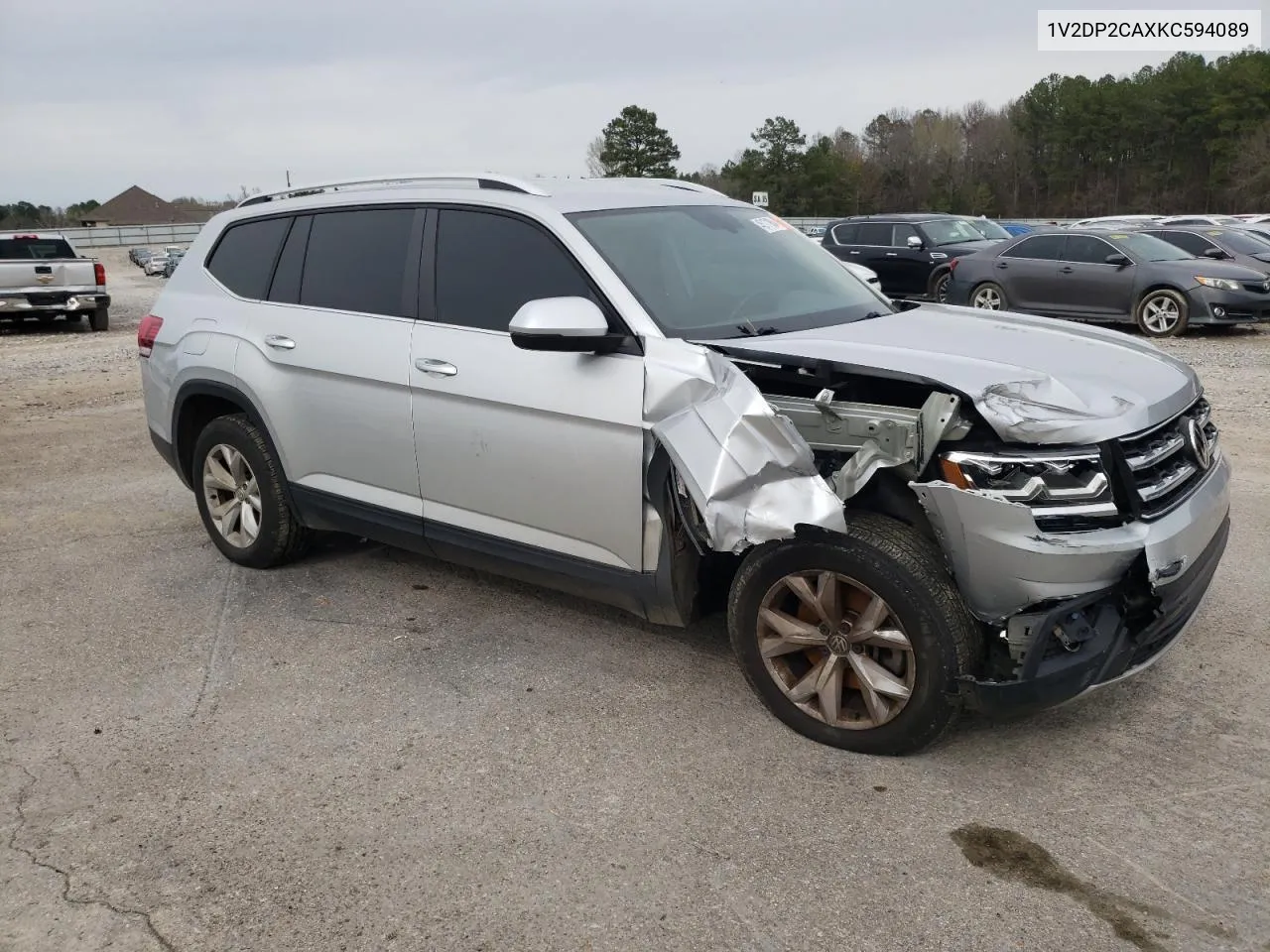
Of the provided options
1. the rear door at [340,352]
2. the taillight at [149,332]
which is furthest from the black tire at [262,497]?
the taillight at [149,332]

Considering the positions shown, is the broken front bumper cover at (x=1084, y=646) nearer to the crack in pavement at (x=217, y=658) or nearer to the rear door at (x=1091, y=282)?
the crack in pavement at (x=217, y=658)

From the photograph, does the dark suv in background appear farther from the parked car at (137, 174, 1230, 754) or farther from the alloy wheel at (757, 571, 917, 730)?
the alloy wheel at (757, 571, 917, 730)

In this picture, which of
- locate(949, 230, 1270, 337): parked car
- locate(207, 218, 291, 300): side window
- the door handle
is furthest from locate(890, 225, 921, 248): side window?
the door handle

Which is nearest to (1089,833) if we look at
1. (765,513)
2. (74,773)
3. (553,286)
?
(765,513)

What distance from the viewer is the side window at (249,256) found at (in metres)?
5.17

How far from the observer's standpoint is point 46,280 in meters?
18.0

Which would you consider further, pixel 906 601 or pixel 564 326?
pixel 564 326

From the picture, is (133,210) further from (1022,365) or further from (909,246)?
(1022,365)

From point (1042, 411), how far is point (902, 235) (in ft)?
52.6

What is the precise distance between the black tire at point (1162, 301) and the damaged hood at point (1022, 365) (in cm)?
1136

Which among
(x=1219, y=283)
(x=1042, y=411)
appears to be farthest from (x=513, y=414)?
(x=1219, y=283)

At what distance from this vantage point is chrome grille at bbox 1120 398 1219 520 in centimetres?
319

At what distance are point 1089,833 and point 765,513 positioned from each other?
1283 mm

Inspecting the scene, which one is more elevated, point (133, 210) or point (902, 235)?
point (133, 210)
